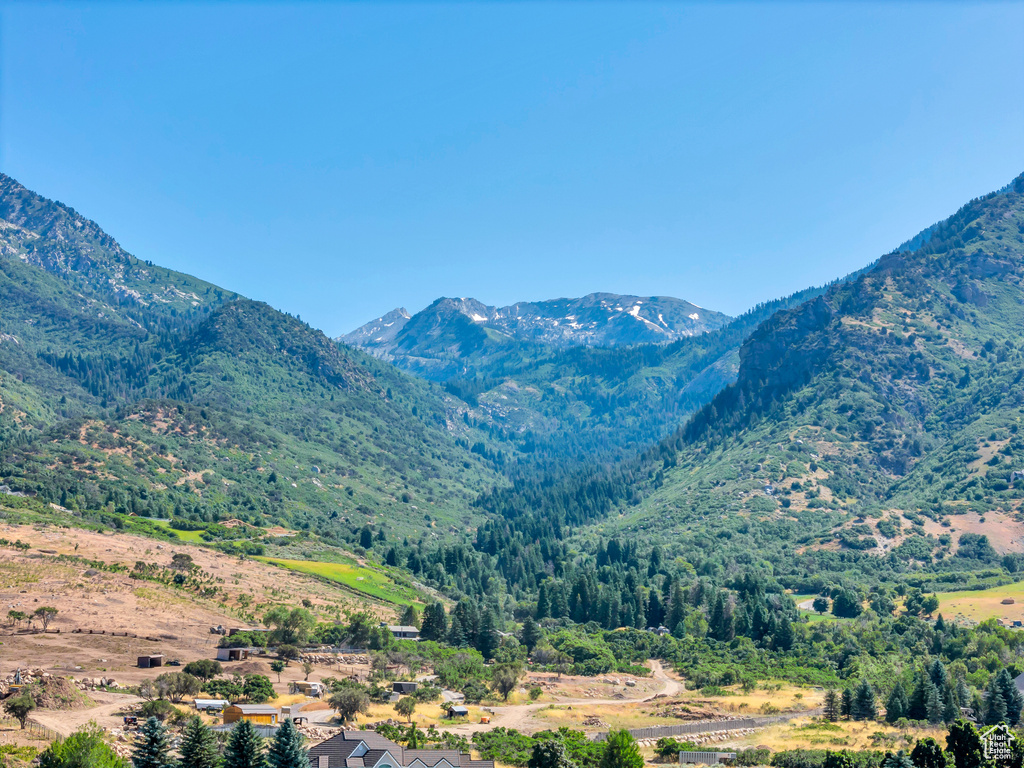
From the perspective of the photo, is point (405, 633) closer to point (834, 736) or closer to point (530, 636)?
point (530, 636)

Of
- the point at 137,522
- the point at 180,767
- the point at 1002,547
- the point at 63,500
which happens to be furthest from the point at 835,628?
the point at 63,500

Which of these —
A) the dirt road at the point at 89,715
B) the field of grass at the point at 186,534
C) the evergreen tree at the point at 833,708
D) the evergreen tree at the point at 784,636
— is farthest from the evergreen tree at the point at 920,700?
the field of grass at the point at 186,534

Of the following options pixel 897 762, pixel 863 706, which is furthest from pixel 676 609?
pixel 897 762

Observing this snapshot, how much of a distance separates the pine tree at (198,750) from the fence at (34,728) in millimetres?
14340

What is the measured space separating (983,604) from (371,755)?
376 ft

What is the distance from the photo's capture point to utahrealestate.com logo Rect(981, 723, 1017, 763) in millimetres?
53031

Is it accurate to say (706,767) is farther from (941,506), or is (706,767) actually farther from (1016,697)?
(941,506)

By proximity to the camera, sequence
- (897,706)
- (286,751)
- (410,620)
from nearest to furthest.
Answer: (286,751) < (897,706) < (410,620)

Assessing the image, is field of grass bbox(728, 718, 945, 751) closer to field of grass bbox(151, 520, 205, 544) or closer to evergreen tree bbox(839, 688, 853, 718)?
evergreen tree bbox(839, 688, 853, 718)

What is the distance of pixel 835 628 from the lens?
123 meters

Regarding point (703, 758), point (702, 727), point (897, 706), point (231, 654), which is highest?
point (231, 654)

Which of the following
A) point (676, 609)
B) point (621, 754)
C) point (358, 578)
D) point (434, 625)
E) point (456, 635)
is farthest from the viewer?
point (358, 578)

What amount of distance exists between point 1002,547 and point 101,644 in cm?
16357

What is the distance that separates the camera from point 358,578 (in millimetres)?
140000
